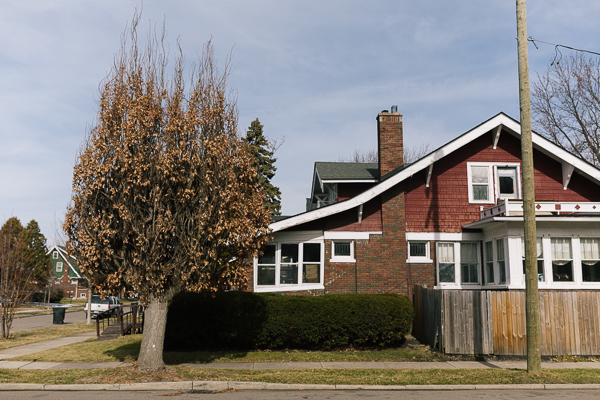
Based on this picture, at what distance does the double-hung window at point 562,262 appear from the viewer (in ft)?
53.9

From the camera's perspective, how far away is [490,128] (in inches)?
701

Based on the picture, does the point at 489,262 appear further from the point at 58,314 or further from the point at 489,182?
the point at 58,314

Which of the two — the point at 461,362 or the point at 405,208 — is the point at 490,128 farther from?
the point at 461,362

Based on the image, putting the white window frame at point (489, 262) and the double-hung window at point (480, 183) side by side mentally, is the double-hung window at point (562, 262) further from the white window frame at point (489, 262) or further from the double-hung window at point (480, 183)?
the double-hung window at point (480, 183)

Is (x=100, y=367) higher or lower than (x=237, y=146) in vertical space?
lower

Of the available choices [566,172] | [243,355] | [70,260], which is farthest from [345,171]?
[70,260]

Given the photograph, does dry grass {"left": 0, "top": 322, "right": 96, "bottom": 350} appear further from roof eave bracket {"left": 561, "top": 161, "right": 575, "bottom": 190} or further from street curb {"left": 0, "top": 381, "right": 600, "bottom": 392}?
roof eave bracket {"left": 561, "top": 161, "right": 575, "bottom": 190}

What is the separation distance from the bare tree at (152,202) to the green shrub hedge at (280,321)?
2.91 metres

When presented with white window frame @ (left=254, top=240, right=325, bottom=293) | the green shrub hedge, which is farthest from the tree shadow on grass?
white window frame @ (left=254, top=240, right=325, bottom=293)

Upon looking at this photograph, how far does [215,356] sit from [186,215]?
4.51 m

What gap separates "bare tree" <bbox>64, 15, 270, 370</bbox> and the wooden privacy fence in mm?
6216

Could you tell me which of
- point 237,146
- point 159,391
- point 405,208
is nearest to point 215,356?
point 159,391

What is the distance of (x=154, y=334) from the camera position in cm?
1070

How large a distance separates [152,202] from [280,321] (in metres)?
5.32
